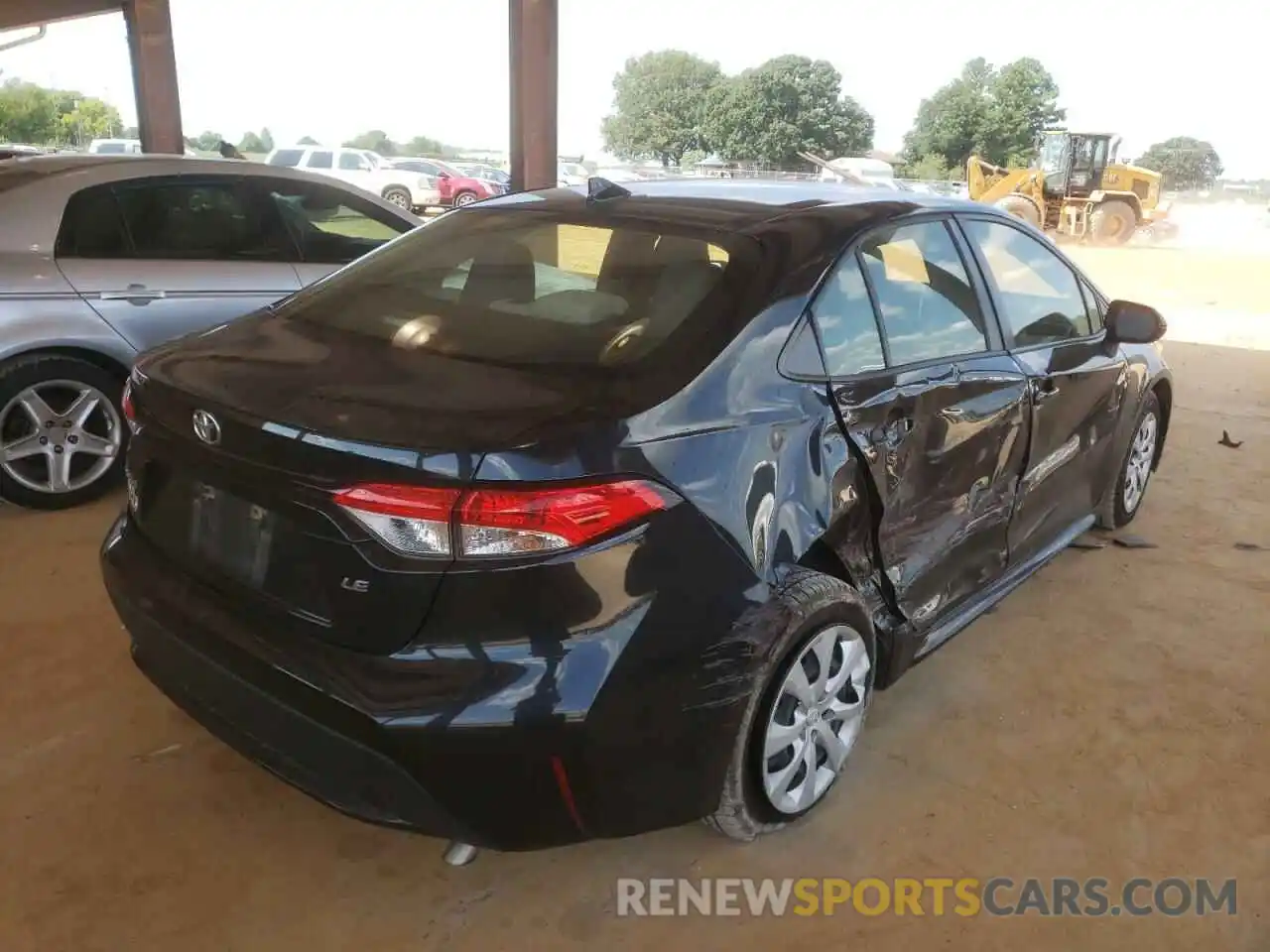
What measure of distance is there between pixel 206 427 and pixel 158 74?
991 cm

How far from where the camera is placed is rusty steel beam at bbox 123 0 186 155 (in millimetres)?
10188

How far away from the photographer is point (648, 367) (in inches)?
80.1

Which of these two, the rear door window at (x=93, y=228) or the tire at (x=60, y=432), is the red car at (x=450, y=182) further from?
the tire at (x=60, y=432)

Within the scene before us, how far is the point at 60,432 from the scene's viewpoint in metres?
4.27

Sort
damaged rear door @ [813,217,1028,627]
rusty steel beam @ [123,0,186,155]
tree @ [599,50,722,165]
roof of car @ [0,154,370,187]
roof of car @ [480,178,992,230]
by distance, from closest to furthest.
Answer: damaged rear door @ [813,217,1028,627]
roof of car @ [480,178,992,230]
roof of car @ [0,154,370,187]
rusty steel beam @ [123,0,186,155]
tree @ [599,50,722,165]

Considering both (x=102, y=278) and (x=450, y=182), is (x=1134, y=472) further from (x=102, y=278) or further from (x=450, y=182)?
(x=450, y=182)

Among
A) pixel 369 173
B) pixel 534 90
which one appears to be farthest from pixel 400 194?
pixel 534 90

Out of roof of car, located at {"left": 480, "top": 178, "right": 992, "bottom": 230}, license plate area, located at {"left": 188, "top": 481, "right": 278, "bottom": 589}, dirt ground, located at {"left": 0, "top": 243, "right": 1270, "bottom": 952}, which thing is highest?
roof of car, located at {"left": 480, "top": 178, "right": 992, "bottom": 230}

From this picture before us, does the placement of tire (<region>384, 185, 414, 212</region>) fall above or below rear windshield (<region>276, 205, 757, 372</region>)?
below

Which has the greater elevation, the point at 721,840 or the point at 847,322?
the point at 847,322

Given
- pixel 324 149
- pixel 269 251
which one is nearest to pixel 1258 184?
pixel 324 149

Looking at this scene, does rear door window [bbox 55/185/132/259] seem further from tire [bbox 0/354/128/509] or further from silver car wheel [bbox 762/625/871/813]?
silver car wheel [bbox 762/625/871/813]

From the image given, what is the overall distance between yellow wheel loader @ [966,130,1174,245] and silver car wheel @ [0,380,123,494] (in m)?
20.5

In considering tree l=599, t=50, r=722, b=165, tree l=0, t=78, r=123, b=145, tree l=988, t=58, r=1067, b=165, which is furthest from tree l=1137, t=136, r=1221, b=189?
tree l=0, t=78, r=123, b=145
